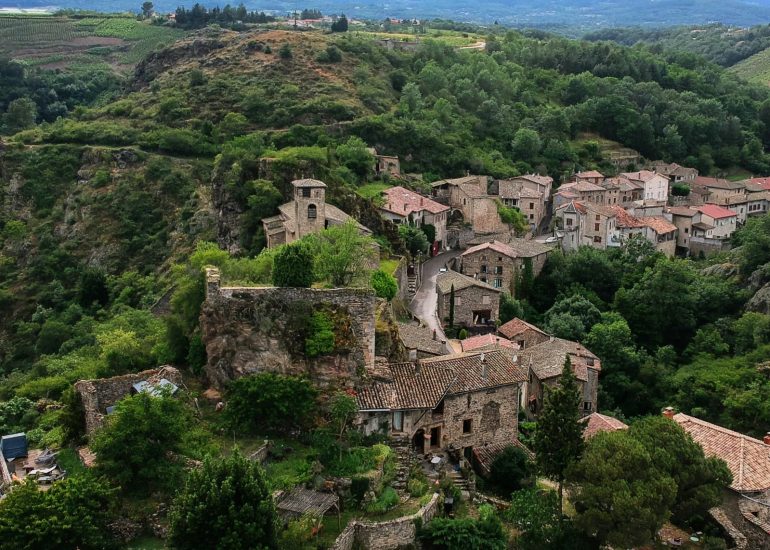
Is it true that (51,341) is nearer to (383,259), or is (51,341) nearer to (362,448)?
(383,259)

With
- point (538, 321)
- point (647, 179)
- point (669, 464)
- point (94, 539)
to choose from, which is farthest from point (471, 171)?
point (94, 539)

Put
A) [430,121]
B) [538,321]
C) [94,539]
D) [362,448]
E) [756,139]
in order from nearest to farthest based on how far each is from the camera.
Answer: [94,539]
[362,448]
[538,321]
[430,121]
[756,139]

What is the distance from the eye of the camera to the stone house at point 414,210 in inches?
2603

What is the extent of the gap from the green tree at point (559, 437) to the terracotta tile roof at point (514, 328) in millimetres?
24268

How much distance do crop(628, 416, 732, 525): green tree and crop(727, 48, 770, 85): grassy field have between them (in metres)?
150

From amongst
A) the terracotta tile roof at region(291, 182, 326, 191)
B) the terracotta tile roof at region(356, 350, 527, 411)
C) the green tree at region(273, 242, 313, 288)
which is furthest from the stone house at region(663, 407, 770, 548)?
the terracotta tile roof at region(291, 182, 326, 191)

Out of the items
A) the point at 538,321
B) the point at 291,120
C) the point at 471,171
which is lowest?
the point at 538,321

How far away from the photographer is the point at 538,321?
6062cm

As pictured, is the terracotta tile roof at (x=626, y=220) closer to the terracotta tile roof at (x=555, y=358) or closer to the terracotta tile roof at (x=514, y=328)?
the terracotta tile roof at (x=514, y=328)

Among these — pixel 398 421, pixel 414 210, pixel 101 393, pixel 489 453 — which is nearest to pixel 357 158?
pixel 414 210

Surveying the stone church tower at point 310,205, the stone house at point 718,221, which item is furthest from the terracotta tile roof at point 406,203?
the stone house at point 718,221

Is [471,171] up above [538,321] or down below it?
above

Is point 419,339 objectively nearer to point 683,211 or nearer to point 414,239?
point 414,239

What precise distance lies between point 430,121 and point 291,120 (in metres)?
16.8
